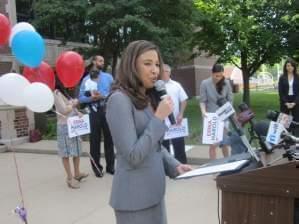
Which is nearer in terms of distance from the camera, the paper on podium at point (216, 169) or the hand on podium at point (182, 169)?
the paper on podium at point (216, 169)

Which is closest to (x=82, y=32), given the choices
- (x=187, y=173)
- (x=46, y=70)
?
(x=46, y=70)

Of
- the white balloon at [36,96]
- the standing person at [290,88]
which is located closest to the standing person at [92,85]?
the white balloon at [36,96]

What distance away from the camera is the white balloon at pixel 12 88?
4.57 meters

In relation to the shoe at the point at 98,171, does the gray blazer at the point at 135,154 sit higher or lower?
higher

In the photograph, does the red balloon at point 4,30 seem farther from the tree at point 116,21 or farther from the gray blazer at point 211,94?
the tree at point 116,21

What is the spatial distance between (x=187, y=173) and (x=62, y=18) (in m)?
10.9

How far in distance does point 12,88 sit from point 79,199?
1943 mm

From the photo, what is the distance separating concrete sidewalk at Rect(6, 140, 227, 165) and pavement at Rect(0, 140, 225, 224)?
0.02 metres

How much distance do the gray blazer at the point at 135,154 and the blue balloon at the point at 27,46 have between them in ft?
9.79

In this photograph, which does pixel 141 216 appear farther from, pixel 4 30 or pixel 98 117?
pixel 98 117

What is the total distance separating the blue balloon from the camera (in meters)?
4.85

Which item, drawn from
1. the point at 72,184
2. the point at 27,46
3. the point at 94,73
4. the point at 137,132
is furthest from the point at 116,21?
the point at 137,132

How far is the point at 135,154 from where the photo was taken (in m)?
2.07

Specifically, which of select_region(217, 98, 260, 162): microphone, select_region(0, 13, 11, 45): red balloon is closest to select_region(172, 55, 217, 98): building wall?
select_region(0, 13, 11, 45): red balloon
